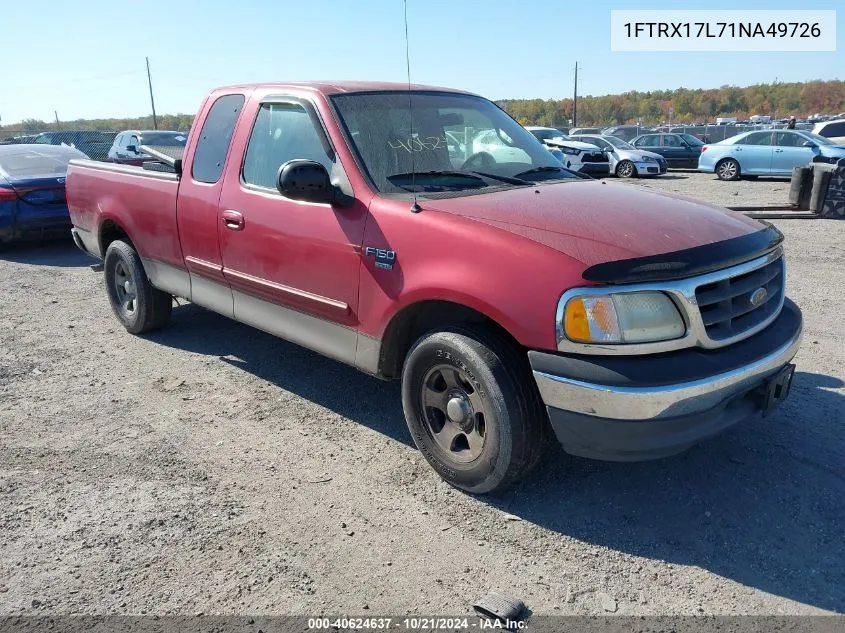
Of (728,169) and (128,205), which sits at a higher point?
(128,205)

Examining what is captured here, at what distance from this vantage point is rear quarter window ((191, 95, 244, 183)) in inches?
178

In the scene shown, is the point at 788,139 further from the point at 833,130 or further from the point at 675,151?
the point at 675,151

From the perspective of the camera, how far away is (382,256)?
3.40 m

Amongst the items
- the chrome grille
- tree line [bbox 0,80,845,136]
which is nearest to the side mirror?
the chrome grille

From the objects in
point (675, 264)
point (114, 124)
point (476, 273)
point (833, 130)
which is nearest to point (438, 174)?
point (476, 273)

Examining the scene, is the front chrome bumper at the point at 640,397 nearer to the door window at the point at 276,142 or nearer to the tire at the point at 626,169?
the door window at the point at 276,142

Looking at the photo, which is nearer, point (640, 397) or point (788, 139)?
point (640, 397)

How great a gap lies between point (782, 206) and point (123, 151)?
1432 centimetres

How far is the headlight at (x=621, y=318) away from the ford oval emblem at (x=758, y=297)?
58cm

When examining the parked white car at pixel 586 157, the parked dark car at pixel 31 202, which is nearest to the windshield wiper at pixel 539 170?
the parked dark car at pixel 31 202

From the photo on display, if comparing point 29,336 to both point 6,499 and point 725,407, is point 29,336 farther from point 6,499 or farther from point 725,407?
point 725,407

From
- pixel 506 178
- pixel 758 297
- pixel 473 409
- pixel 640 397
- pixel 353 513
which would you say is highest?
pixel 506 178

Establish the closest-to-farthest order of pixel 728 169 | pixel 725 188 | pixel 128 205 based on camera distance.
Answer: pixel 128 205 → pixel 725 188 → pixel 728 169

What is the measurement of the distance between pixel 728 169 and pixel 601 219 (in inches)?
746
